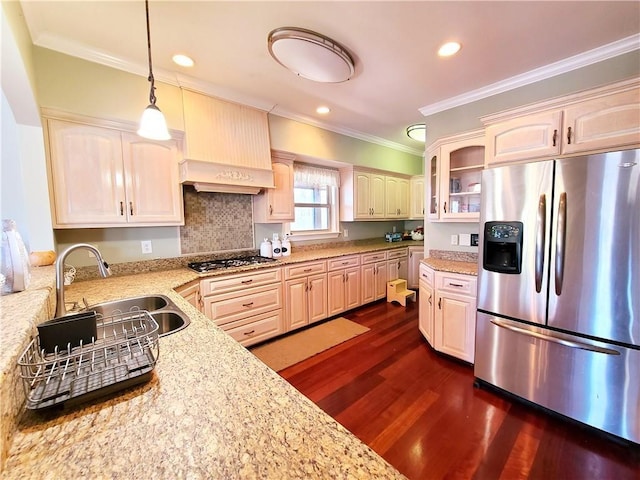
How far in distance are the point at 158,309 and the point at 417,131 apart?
12.4 ft

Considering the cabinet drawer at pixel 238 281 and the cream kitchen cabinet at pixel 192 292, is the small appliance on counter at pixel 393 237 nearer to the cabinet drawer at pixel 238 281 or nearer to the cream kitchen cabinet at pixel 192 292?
the cabinet drawer at pixel 238 281

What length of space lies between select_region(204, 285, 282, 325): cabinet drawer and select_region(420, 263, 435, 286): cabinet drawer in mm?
1547

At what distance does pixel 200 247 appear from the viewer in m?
2.82

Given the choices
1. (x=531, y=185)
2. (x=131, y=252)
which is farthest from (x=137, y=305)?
(x=531, y=185)

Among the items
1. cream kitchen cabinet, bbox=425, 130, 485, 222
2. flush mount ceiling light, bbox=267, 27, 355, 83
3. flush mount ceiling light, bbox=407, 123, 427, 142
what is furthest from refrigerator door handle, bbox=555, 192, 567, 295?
flush mount ceiling light, bbox=407, 123, 427, 142

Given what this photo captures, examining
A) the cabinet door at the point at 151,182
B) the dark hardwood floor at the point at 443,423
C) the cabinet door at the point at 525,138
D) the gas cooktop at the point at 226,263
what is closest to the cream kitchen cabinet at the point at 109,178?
the cabinet door at the point at 151,182

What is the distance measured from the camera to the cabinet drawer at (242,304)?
245 centimetres

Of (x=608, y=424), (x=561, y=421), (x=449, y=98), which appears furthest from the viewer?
(x=449, y=98)

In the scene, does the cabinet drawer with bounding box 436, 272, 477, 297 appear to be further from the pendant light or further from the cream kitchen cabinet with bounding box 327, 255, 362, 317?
the pendant light

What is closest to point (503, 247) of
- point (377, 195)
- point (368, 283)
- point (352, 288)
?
point (352, 288)

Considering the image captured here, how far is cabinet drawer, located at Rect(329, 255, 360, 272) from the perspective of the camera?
3.44m

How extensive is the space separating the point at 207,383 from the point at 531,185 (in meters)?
2.19

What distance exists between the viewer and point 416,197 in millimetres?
5031

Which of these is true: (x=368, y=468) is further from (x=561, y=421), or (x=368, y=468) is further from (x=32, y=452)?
(x=561, y=421)
